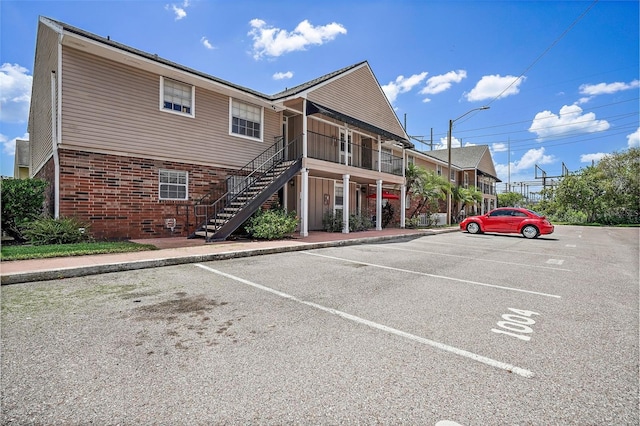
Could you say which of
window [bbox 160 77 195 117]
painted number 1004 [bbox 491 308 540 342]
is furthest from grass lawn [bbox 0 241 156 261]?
painted number 1004 [bbox 491 308 540 342]

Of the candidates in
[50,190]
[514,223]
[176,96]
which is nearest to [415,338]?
[176,96]

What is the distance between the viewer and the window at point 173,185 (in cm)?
1100

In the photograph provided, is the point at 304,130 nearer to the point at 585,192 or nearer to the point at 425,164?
the point at 425,164

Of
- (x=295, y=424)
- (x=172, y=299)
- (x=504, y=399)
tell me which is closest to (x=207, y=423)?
(x=295, y=424)

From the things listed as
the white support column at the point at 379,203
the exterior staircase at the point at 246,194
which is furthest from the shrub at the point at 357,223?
the exterior staircase at the point at 246,194

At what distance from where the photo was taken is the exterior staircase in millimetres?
10602

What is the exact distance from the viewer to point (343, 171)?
1469 centimetres

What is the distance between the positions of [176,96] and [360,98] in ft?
32.9

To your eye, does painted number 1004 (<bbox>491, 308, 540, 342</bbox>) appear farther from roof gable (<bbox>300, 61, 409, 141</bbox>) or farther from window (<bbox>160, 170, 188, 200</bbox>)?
roof gable (<bbox>300, 61, 409, 141</bbox>)

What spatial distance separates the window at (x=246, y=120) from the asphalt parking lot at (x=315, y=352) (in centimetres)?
871

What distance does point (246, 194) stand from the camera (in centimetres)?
1198

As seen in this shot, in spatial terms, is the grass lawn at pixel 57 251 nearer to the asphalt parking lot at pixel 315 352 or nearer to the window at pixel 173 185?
the asphalt parking lot at pixel 315 352

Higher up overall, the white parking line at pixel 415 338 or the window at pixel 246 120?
the window at pixel 246 120

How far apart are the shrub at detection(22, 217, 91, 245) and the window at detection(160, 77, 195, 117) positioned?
15.7ft
